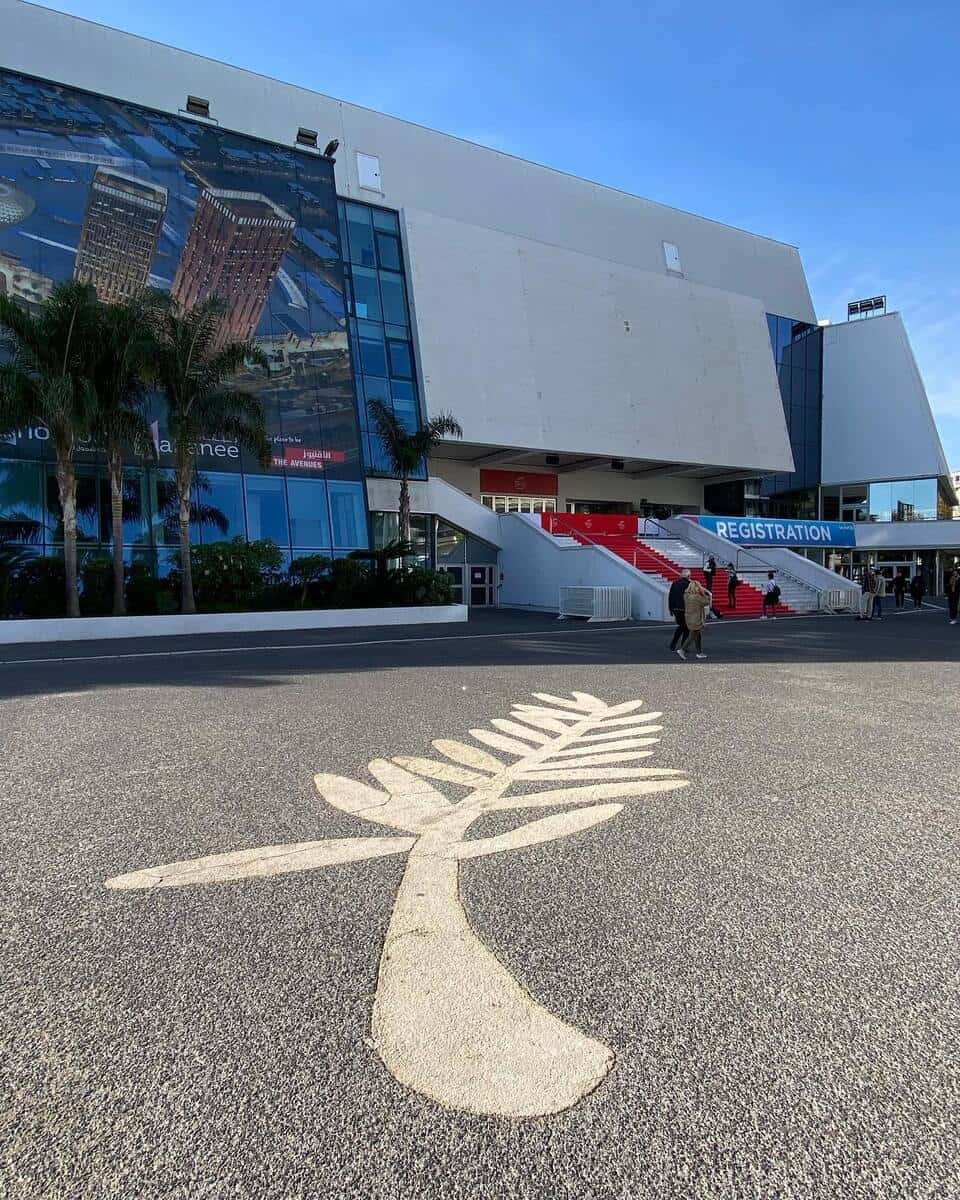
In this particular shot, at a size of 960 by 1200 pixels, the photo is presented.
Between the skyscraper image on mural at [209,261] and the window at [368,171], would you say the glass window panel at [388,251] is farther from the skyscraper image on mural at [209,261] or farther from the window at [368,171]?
the skyscraper image on mural at [209,261]

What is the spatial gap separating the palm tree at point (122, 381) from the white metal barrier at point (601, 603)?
13302mm

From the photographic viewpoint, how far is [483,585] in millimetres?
29906

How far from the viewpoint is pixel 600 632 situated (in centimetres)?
1862

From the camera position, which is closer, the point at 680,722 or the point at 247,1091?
the point at 247,1091

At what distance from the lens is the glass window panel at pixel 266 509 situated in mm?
24047

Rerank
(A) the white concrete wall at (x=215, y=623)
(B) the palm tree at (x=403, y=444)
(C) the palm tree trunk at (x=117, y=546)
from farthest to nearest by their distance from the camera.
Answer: (B) the palm tree at (x=403, y=444)
(C) the palm tree trunk at (x=117, y=546)
(A) the white concrete wall at (x=215, y=623)

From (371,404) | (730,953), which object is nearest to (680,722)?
(730,953)

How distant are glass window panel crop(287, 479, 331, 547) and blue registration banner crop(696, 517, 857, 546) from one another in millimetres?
17457

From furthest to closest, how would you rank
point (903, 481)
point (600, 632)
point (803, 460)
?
point (803, 460) < point (903, 481) < point (600, 632)

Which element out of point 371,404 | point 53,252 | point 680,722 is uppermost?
point 53,252

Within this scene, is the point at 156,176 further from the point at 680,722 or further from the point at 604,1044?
the point at 604,1044

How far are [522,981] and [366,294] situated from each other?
108 ft

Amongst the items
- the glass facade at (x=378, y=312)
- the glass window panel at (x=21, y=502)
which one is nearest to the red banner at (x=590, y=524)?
the glass facade at (x=378, y=312)

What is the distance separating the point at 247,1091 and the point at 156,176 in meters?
30.2
